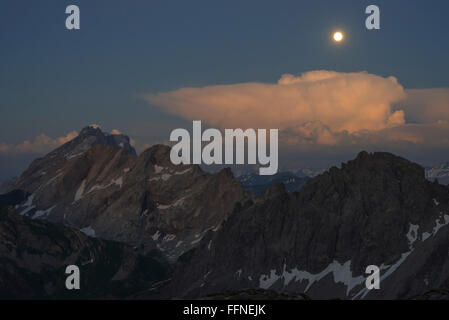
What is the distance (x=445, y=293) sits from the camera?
133 metres
